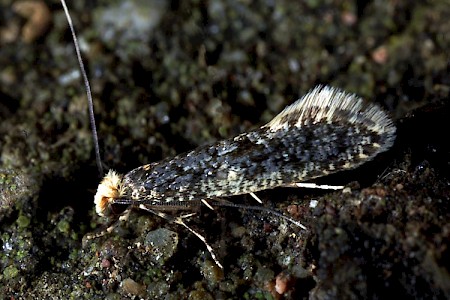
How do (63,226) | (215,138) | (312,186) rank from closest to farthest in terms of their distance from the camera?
1. (312,186)
2. (63,226)
3. (215,138)

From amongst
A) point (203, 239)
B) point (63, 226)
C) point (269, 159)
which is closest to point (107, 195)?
point (63, 226)

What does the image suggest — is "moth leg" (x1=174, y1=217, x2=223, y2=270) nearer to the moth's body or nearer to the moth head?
the moth's body

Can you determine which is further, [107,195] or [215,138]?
[215,138]

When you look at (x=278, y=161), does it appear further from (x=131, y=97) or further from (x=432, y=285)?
(x=131, y=97)

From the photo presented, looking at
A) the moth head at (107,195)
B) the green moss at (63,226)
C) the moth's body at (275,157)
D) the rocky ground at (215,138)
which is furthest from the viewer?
the green moss at (63,226)

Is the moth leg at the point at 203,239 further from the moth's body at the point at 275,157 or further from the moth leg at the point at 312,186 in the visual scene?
the moth leg at the point at 312,186

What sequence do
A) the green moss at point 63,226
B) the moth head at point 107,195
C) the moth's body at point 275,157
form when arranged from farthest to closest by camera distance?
the green moss at point 63,226 < the moth head at point 107,195 < the moth's body at point 275,157

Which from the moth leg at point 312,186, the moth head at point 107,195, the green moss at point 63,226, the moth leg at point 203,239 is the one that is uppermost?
the moth leg at point 312,186

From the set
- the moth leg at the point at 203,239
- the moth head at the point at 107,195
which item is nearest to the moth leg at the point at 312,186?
the moth leg at the point at 203,239

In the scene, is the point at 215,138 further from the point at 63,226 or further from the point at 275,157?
the point at 63,226
